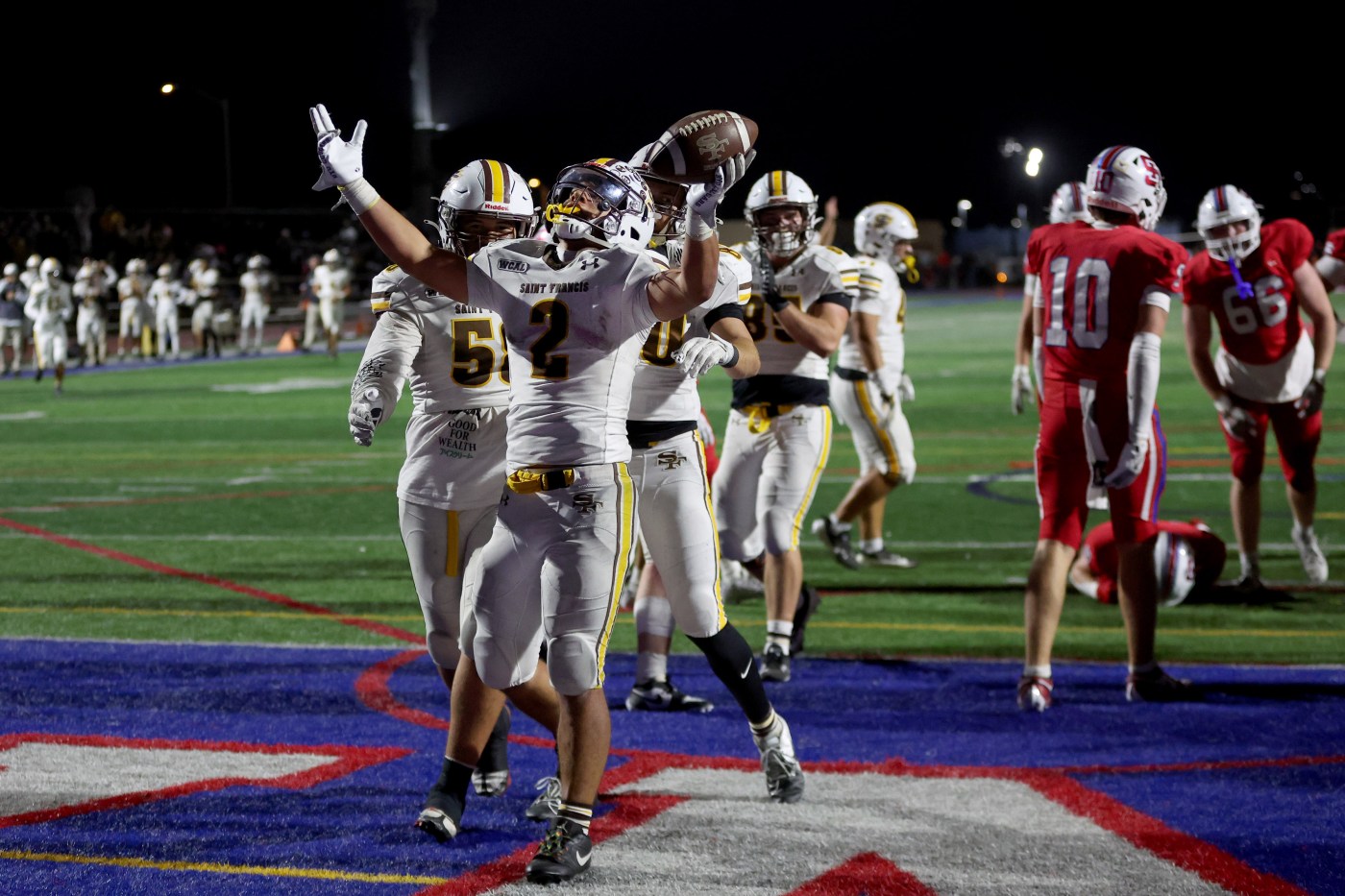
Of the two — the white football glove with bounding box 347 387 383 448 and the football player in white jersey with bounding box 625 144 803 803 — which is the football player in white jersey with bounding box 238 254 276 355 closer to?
the football player in white jersey with bounding box 625 144 803 803

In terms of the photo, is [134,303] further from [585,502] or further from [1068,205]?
[585,502]

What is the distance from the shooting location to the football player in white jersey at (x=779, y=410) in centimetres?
623

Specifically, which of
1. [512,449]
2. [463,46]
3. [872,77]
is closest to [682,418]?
[512,449]

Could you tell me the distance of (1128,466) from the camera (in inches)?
219

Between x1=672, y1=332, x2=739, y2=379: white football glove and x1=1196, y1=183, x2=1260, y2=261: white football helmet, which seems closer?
x1=672, y1=332, x2=739, y2=379: white football glove

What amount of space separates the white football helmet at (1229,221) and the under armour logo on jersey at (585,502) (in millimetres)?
4190

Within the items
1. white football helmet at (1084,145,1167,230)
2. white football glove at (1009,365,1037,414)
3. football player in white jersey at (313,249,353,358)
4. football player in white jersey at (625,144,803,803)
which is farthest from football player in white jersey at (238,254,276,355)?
football player in white jersey at (625,144,803,803)

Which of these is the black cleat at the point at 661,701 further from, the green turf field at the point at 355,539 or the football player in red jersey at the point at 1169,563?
the football player in red jersey at the point at 1169,563

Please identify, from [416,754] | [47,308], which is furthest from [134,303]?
[416,754]

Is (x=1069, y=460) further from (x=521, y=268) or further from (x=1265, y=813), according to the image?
(x=521, y=268)

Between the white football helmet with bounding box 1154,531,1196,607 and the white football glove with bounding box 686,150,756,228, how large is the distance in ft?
13.5

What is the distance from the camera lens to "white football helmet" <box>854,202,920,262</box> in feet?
30.5

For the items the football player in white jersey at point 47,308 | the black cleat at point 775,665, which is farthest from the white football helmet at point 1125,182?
the football player in white jersey at point 47,308

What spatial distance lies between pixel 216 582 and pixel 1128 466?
5.15 metres
